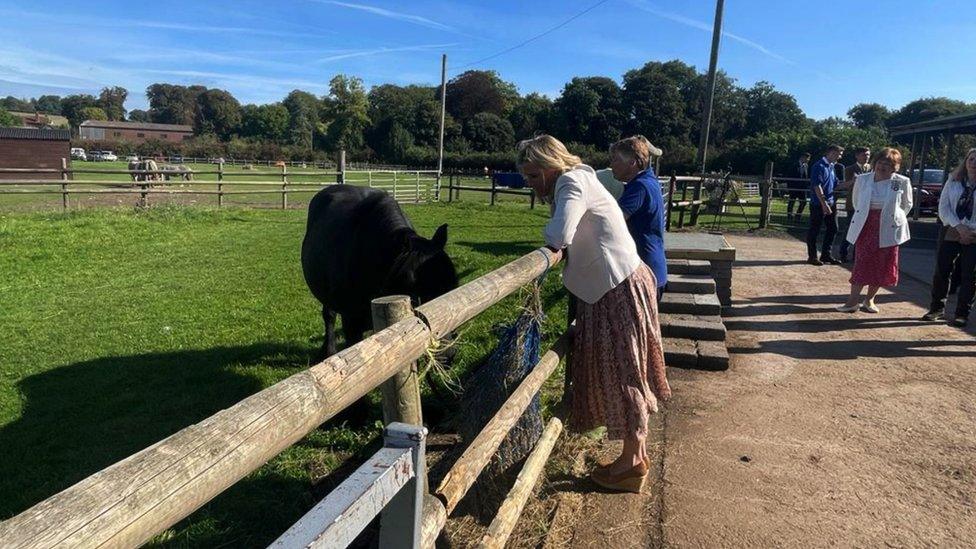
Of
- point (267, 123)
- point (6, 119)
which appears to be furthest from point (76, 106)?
point (267, 123)

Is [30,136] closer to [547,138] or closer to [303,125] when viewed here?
[547,138]

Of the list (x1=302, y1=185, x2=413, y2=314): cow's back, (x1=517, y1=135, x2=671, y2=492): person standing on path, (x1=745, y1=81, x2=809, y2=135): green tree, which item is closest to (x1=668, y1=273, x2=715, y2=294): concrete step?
(x1=302, y1=185, x2=413, y2=314): cow's back

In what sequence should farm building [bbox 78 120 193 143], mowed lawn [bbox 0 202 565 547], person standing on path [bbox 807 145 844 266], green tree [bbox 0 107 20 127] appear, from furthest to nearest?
farm building [bbox 78 120 193 143] → green tree [bbox 0 107 20 127] → person standing on path [bbox 807 145 844 266] → mowed lawn [bbox 0 202 565 547]

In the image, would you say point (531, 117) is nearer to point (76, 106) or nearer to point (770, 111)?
point (770, 111)

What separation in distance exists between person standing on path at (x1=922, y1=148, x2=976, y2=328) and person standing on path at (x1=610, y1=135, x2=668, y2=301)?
3.66 m

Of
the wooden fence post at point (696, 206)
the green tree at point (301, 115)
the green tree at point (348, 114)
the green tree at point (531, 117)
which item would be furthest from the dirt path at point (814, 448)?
the green tree at point (301, 115)

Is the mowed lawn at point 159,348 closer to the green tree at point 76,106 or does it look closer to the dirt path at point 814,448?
the dirt path at point 814,448

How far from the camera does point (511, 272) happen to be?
8.39ft

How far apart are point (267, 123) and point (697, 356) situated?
104 metres

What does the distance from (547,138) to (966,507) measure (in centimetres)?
272

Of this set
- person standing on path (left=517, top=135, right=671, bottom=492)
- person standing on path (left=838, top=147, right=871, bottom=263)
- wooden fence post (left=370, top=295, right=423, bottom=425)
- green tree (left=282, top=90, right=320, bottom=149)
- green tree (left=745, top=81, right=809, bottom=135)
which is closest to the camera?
wooden fence post (left=370, top=295, right=423, bottom=425)

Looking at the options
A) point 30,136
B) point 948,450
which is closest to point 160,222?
point 948,450

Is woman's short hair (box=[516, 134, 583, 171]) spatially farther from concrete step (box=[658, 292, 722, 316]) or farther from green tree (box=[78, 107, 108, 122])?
green tree (box=[78, 107, 108, 122])

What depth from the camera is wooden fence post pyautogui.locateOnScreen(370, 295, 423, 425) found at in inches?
68.9
